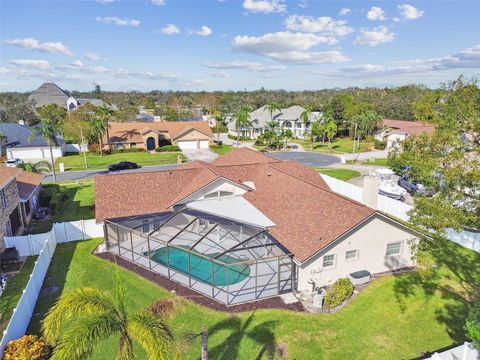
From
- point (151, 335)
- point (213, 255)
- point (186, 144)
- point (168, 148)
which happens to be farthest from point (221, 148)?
point (151, 335)

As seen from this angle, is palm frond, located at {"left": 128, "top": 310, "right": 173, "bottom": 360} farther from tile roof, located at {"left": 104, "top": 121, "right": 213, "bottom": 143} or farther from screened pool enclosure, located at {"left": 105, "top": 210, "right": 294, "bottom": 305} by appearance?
tile roof, located at {"left": 104, "top": 121, "right": 213, "bottom": 143}

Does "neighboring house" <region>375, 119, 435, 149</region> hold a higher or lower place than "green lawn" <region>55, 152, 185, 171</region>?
higher

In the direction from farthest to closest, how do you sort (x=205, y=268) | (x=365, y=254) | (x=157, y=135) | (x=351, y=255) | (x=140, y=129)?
(x=140, y=129)
(x=157, y=135)
(x=205, y=268)
(x=365, y=254)
(x=351, y=255)

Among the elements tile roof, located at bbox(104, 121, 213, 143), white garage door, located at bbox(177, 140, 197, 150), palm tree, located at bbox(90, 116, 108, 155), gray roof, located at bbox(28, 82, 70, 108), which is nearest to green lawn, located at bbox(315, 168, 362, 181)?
tile roof, located at bbox(104, 121, 213, 143)

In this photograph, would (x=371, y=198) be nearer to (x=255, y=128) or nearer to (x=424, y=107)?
(x=424, y=107)

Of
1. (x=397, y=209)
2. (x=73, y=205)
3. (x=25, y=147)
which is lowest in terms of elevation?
(x=73, y=205)

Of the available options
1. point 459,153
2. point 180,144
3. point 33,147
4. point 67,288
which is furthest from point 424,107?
point 33,147

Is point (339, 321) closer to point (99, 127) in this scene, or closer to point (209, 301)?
point (209, 301)
